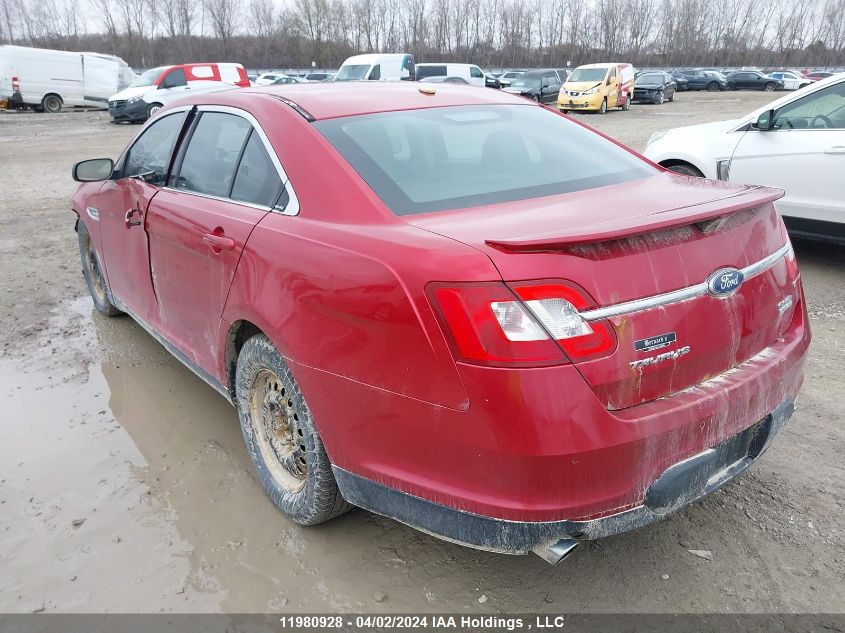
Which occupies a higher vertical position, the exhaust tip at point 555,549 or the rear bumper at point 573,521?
the rear bumper at point 573,521

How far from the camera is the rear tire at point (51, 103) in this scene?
1106 inches

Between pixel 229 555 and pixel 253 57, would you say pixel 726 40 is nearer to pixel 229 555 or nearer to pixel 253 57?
pixel 253 57

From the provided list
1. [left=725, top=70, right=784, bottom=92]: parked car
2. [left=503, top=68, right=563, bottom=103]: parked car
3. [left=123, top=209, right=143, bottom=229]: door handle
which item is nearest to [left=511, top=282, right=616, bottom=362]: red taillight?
[left=123, top=209, right=143, bottom=229]: door handle

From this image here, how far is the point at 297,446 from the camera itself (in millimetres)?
2676

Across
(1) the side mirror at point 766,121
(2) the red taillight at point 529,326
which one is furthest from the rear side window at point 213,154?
(1) the side mirror at point 766,121

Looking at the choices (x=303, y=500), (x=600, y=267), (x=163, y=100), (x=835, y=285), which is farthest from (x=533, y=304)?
(x=163, y=100)

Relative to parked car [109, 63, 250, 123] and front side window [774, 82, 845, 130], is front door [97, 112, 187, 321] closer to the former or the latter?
front side window [774, 82, 845, 130]

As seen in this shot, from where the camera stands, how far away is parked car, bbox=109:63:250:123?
21.7 meters

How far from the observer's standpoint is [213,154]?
3.20 metres

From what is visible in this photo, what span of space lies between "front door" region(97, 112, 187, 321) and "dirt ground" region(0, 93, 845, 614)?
61 cm

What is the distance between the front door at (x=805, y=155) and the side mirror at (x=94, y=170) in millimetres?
4910

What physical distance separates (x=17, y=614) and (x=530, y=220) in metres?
2.13

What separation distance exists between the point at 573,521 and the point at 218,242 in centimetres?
175

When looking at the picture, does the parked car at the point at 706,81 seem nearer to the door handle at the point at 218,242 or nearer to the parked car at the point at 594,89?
the parked car at the point at 594,89
